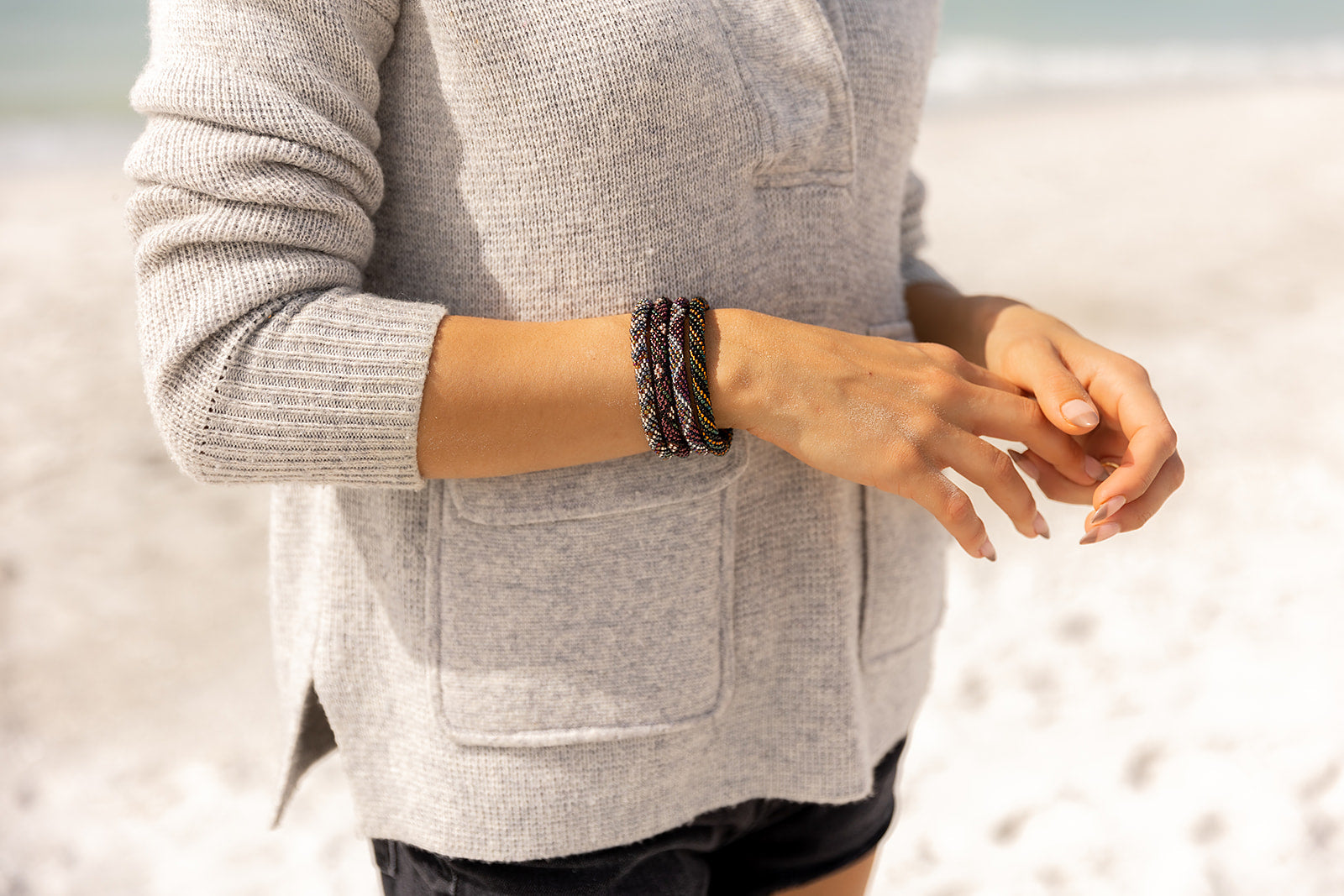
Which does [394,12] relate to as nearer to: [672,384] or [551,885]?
[672,384]

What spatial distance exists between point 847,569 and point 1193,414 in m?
3.09

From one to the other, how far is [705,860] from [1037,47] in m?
12.1

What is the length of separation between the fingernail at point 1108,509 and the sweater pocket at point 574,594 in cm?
31

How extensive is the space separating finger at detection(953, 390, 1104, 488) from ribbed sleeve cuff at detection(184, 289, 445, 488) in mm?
439

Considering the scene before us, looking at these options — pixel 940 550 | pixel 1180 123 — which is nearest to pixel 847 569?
pixel 940 550

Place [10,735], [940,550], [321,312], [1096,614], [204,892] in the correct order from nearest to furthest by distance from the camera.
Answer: [321,312]
[940,550]
[204,892]
[10,735]
[1096,614]

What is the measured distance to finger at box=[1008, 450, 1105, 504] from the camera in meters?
0.94

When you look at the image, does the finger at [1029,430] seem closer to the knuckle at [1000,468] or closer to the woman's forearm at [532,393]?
the knuckle at [1000,468]

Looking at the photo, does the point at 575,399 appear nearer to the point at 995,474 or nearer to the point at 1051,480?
the point at 995,474

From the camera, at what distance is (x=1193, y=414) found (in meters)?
3.59

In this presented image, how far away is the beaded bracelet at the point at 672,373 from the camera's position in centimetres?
77

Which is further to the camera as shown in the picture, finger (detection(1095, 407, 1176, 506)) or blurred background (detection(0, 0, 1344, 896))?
blurred background (detection(0, 0, 1344, 896))

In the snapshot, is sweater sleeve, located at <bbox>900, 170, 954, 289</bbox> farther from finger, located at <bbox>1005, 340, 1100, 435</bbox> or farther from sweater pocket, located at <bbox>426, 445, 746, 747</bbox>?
sweater pocket, located at <bbox>426, 445, 746, 747</bbox>

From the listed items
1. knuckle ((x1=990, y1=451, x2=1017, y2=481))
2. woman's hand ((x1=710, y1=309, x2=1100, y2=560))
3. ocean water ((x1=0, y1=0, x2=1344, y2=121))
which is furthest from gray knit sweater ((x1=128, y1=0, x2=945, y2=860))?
ocean water ((x1=0, y1=0, x2=1344, y2=121))
